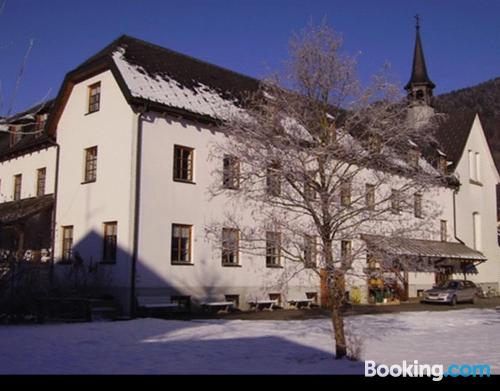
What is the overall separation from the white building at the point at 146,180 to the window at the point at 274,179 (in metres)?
7.66

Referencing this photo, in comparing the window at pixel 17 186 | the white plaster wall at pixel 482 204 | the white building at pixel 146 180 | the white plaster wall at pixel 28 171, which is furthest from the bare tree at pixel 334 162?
the white plaster wall at pixel 482 204

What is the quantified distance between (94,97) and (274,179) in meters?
13.5

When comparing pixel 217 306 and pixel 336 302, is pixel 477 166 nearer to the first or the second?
pixel 217 306

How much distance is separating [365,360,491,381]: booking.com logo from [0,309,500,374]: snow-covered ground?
0.22m

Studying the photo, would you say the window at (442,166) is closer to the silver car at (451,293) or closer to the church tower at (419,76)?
the silver car at (451,293)

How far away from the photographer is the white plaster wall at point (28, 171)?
26.0m

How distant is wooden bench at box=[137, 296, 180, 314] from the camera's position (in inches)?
797

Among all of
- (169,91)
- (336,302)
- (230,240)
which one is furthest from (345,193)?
(169,91)

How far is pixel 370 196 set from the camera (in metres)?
12.4

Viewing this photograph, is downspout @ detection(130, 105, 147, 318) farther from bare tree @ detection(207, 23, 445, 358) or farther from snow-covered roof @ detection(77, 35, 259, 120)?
bare tree @ detection(207, 23, 445, 358)

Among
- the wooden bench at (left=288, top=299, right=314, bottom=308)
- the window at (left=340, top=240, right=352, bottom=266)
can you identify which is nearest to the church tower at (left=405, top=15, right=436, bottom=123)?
the wooden bench at (left=288, top=299, right=314, bottom=308)
